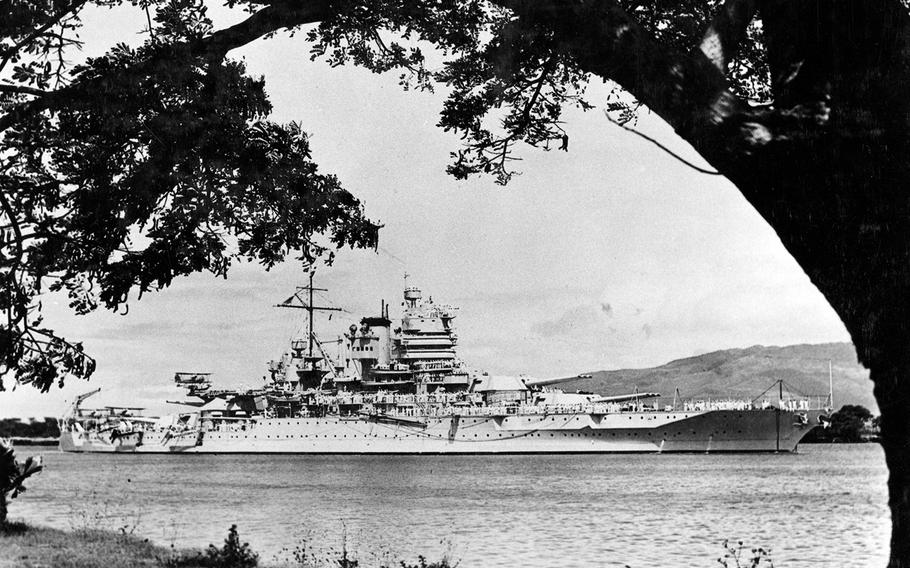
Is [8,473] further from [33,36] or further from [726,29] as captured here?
[726,29]

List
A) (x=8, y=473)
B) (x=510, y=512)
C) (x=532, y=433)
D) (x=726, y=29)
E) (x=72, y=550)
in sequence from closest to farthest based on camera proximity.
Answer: (x=726, y=29)
(x=72, y=550)
(x=8, y=473)
(x=510, y=512)
(x=532, y=433)

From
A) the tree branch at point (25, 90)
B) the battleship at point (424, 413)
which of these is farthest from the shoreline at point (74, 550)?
the battleship at point (424, 413)

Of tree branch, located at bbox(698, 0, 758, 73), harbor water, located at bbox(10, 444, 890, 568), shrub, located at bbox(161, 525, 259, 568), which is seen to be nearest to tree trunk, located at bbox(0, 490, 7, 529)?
harbor water, located at bbox(10, 444, 890, 568)

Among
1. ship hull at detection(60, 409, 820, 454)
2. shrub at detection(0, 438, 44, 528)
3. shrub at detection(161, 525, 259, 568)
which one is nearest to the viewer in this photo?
shrub at detection(161, 525, 259, 568)

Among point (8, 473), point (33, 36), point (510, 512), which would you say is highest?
point (33, 36)

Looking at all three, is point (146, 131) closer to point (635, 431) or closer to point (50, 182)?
point (50, 182)

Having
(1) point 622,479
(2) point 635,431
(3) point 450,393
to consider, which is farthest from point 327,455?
(1) point 622,479

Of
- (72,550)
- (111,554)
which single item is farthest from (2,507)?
(111,554)

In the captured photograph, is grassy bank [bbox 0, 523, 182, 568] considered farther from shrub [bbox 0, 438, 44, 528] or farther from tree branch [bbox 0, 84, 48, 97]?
tree branch [bbox 0, 84, 48, 97]

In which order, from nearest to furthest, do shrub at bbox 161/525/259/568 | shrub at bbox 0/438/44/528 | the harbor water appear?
shrub at bbox 161/525/259/568, shrub at bbox 0/438/44/528, the harbor water
